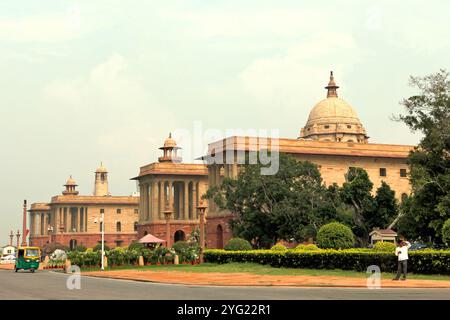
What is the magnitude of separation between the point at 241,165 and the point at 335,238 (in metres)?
31.4

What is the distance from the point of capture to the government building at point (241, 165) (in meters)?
78.9

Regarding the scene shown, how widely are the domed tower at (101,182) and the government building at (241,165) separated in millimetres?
44223

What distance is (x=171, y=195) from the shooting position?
97.8 metres

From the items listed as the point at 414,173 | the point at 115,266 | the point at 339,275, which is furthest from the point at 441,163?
the point at 115,266

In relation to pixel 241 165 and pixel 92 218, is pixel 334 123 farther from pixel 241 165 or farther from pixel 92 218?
pixel 92 218

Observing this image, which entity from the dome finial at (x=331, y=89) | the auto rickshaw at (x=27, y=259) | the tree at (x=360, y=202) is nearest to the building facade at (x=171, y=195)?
the dome finial at (x=331, y=89)

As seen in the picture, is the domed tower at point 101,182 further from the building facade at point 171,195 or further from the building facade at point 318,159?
the building facade at point 318,159

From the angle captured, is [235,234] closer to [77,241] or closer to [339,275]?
[339,275]

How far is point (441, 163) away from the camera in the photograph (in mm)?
48875

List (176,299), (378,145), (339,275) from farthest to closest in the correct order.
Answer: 1. (378,145)
2. (339,275)
3. (176,299)

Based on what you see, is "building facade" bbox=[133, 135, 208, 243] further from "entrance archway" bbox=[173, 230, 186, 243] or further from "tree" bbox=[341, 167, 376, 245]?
"tree" bbox=[341, 167, 376, 245]
